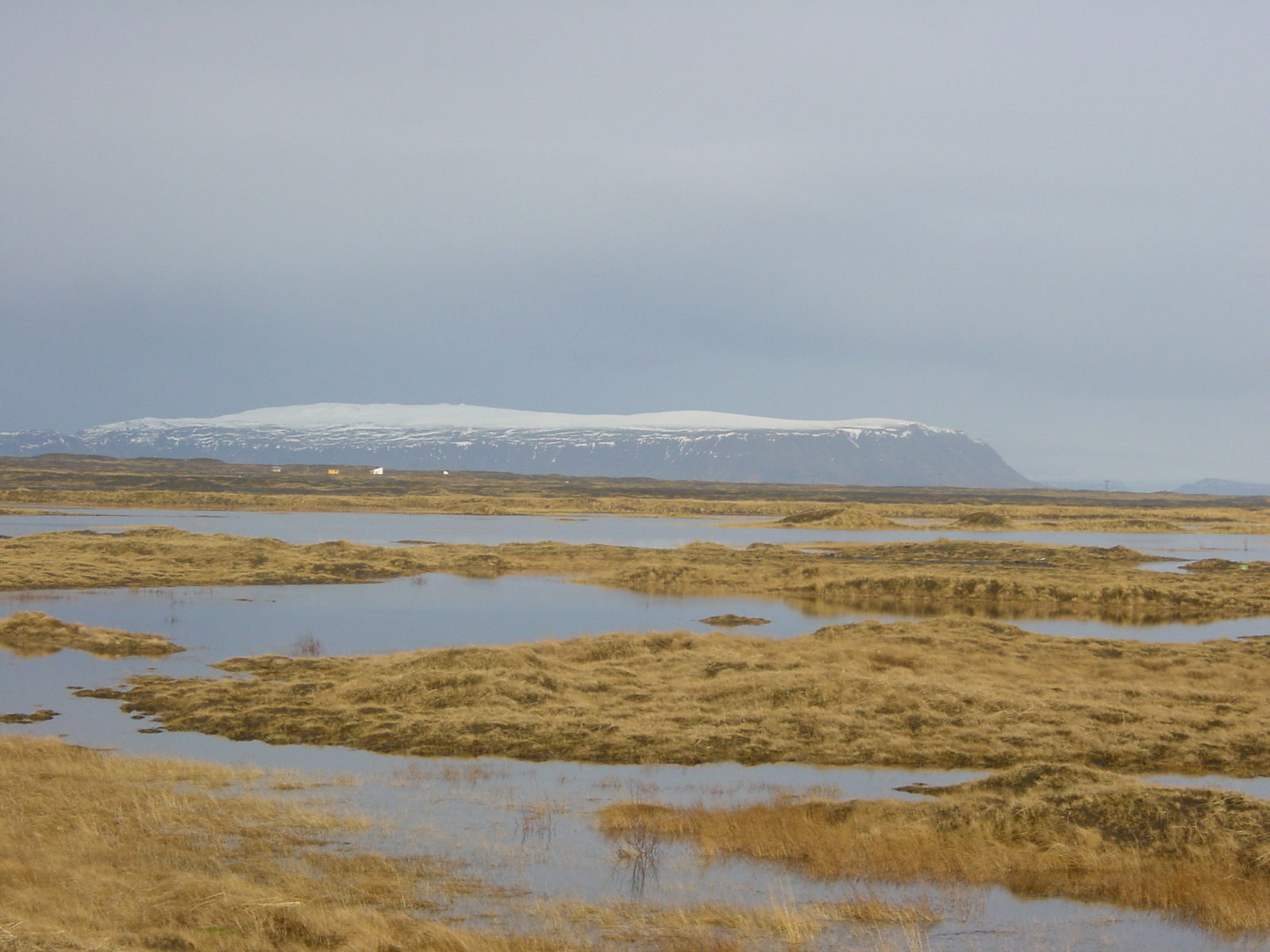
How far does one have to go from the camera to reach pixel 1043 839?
14.8 m

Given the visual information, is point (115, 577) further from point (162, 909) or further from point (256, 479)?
point (256, 479)

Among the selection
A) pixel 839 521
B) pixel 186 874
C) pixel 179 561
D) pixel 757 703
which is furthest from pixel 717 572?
pixel 839 521

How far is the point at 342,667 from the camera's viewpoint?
88.2 ft

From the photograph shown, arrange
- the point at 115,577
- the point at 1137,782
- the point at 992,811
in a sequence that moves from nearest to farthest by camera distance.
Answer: the point at 992,811, the point at 1137,782, the point at 115,577

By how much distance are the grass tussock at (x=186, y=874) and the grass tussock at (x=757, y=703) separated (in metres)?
4.97

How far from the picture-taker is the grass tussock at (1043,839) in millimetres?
13133

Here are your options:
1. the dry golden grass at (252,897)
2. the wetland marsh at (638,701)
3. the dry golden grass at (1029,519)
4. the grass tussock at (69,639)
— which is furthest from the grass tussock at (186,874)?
the dry golden grass at (1029,519)

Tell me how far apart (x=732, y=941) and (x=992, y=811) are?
Result: 5830 millimetres

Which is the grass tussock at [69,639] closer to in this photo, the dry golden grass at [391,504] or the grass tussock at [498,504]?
the grass tussock at [498,504]

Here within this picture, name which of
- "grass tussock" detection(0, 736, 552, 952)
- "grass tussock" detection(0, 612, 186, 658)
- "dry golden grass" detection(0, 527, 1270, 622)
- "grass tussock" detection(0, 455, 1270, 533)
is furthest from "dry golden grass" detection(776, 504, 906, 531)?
"grass tussock" detection(0, 736, 552, 952)

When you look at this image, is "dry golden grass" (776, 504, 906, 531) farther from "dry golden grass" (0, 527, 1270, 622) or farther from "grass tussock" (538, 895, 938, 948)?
"grass tussock" (538, 895, 938, 948)

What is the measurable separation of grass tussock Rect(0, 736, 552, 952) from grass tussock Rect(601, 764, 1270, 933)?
4069 millimetres

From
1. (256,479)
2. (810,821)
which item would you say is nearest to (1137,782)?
(810,821)

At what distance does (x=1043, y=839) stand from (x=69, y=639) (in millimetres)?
25939
